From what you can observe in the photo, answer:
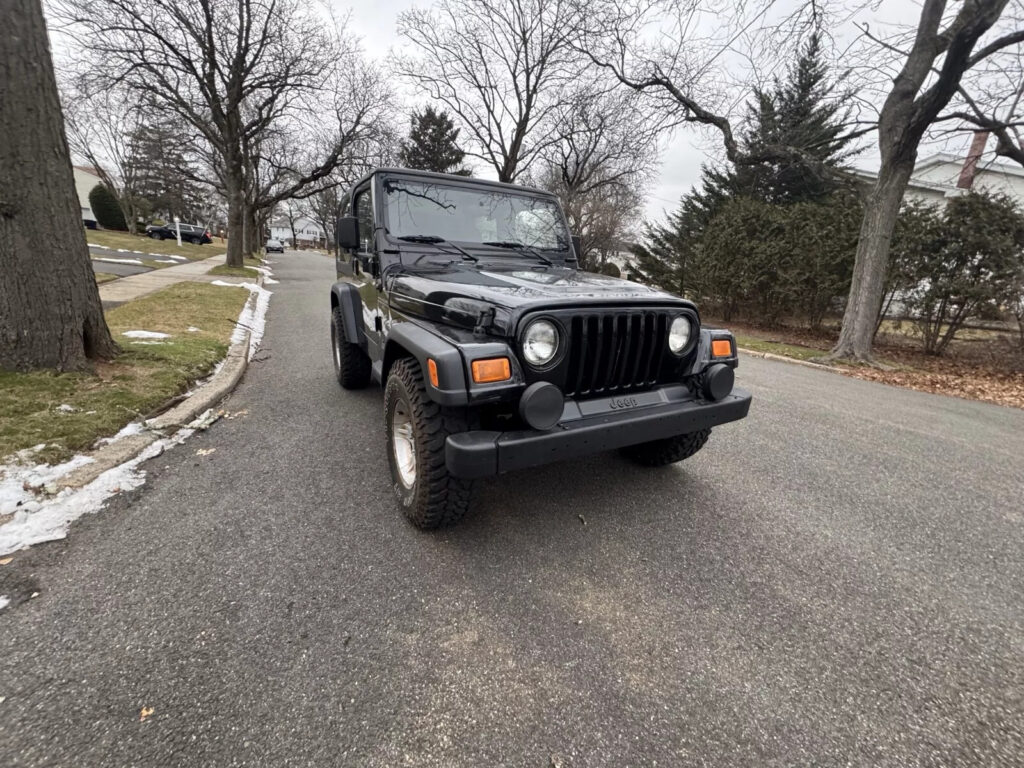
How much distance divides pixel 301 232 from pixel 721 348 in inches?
3604

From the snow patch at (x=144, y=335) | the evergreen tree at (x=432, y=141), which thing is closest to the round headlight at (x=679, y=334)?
the snow patch at (x=144, y=335)

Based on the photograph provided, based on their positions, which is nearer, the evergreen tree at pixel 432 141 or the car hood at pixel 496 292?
the car hood at pixel 496 292

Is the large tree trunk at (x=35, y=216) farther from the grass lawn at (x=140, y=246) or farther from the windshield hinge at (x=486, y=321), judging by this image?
the grass lawn at (x=140, y=246)

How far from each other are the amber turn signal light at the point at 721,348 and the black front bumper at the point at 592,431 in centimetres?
23

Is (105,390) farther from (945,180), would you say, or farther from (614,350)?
(945,180)

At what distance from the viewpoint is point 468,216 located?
3414mm

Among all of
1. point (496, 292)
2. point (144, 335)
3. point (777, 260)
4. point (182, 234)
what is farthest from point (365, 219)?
point (182, 234)

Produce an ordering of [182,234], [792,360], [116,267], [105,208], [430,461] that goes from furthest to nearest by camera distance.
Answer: [105,208]
[182,234]
[116,267]
[792,360]
[430,461]

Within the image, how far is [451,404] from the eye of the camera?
1824 millimetres

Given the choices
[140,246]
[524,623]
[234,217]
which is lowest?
[524,623]

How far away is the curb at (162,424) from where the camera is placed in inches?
98.7

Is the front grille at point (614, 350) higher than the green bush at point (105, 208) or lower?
lower

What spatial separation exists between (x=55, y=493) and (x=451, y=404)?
7.31 feet

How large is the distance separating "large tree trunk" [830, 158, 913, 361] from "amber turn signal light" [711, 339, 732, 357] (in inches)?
281
